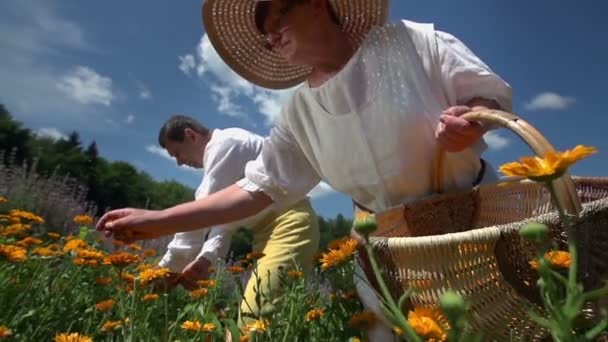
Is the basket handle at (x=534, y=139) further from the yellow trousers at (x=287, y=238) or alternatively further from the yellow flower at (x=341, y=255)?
the yellow trousers at (x=287, y=238)

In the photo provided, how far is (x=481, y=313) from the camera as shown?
1.87 feet

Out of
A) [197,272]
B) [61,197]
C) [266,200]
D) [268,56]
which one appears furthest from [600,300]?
[61,197]

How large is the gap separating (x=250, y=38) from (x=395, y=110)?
0.59 meters

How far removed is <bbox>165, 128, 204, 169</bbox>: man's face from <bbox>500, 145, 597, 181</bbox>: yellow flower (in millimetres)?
1857

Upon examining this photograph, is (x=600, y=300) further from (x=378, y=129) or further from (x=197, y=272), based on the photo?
(x=197, y=272)

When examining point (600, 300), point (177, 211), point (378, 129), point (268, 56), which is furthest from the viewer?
point (268, 56)

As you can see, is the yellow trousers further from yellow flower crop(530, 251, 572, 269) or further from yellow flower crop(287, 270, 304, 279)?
yellow flower crop(530, 251, 572, 269)

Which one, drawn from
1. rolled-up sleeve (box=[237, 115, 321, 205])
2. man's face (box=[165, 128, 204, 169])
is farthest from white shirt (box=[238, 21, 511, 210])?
man's face (box=[165, 128, 204, 169])

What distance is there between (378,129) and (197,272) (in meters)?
1.03

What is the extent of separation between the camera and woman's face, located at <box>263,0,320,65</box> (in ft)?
3.51

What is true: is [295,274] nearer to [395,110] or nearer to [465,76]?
[395,110]

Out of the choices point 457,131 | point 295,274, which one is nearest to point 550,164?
point 457,131

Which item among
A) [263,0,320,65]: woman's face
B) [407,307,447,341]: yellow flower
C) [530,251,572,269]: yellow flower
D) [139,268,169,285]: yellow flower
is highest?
[263,0,320,65]: woman's face

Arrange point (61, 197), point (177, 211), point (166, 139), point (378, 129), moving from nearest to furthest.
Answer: point (378, 129) < point (177, 211) < point (166, 139) < point (61, 197)
